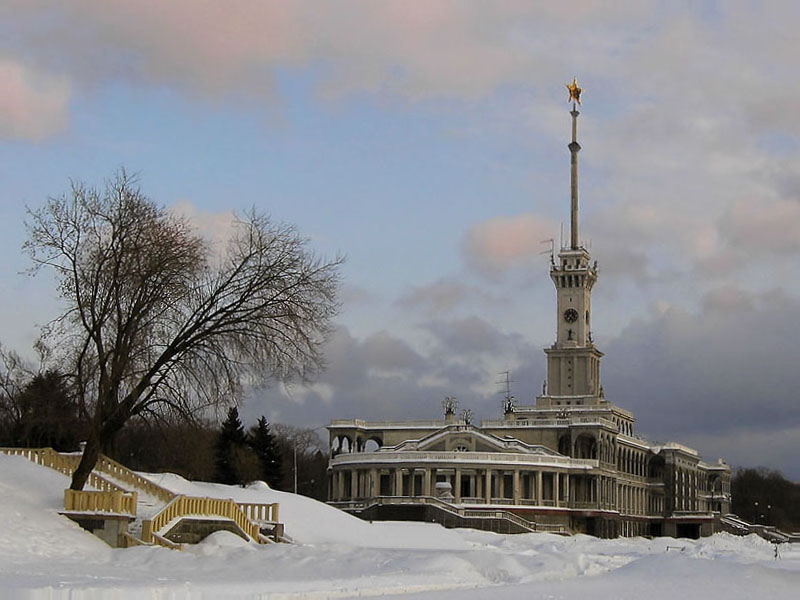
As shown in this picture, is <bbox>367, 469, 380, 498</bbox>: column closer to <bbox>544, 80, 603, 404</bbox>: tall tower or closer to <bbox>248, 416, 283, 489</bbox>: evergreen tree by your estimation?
A: <bbox>248, 416, 283, 489</bbox>: evergreen tree

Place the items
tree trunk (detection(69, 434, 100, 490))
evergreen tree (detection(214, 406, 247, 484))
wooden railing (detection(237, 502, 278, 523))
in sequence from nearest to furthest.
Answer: tree trunk (detection(69, 434, 100, 490)), wooden railing (detection(237, 502, 278, 523)), evergreen tree (detection(214, 406, 247, 484))

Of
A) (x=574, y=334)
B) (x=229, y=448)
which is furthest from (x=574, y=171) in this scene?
(x=229, y=448)

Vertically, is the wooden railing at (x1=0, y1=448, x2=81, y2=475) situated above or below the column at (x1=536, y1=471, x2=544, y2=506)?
above

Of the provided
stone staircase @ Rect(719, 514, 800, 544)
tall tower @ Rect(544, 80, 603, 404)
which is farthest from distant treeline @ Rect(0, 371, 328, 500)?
stone staircase @ Rect(719, 514, 800, 544)

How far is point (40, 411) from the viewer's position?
190 ft

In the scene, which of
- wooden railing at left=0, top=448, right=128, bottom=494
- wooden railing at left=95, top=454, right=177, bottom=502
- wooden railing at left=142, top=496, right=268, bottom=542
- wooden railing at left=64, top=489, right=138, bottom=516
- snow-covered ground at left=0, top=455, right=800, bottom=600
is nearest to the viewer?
snow-covered ground at left=0, top=455, right=800, bottom=600

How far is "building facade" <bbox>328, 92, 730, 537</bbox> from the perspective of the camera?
10519 centimetres

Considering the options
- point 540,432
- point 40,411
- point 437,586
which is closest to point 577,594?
point 437,586

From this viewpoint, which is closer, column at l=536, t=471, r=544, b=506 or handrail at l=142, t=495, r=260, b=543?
handrail at l=142, t=495, r=260, b=543

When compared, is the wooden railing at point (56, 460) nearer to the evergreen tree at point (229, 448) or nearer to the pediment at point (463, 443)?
the evergreen tree at point (229, 448)

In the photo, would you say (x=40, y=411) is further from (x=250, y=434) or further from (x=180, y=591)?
(x=250, y=434)

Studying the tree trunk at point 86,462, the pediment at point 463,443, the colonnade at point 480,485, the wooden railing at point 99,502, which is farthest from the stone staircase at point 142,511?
the pediment at point 463,443

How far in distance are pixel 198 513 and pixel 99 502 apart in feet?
13.1

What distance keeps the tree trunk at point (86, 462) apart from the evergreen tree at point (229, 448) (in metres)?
42.4
